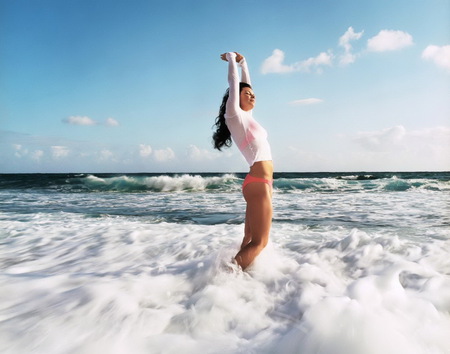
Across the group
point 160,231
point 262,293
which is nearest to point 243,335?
point 262,293

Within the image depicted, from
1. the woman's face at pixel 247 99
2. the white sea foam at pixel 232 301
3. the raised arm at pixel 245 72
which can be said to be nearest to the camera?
the white sea foam at pixel 232 301

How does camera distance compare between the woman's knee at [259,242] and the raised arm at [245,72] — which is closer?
the woman's knee at [259,242]

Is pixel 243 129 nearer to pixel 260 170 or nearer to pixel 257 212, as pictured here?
pixel 260 170

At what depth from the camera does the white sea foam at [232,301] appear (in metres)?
2.14

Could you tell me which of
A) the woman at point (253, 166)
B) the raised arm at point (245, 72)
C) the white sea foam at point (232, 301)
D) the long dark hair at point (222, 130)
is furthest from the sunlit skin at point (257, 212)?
the raised arm at point (245, 72)

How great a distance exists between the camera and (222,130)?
3475 mm

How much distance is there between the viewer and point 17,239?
5988 millimetres

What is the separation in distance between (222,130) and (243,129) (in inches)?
15.4

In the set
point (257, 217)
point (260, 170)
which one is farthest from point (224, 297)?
point (260, 170)

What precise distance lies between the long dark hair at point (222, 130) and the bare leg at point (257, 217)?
634mm

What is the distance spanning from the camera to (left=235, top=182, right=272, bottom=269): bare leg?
3088 mm

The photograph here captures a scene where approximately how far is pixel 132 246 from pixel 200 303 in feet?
9.43

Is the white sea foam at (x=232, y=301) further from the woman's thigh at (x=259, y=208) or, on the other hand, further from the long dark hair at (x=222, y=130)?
the long dark hair at (x=222, y=130)

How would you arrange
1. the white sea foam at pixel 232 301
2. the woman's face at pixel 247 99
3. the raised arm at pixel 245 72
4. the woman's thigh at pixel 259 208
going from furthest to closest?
1. the raised arm at pixel 245 72
2. the woman's face at pixel 247 99
3. the woman's thigh at pixel 259 208
4. the white sea foam at pixel 232 301
